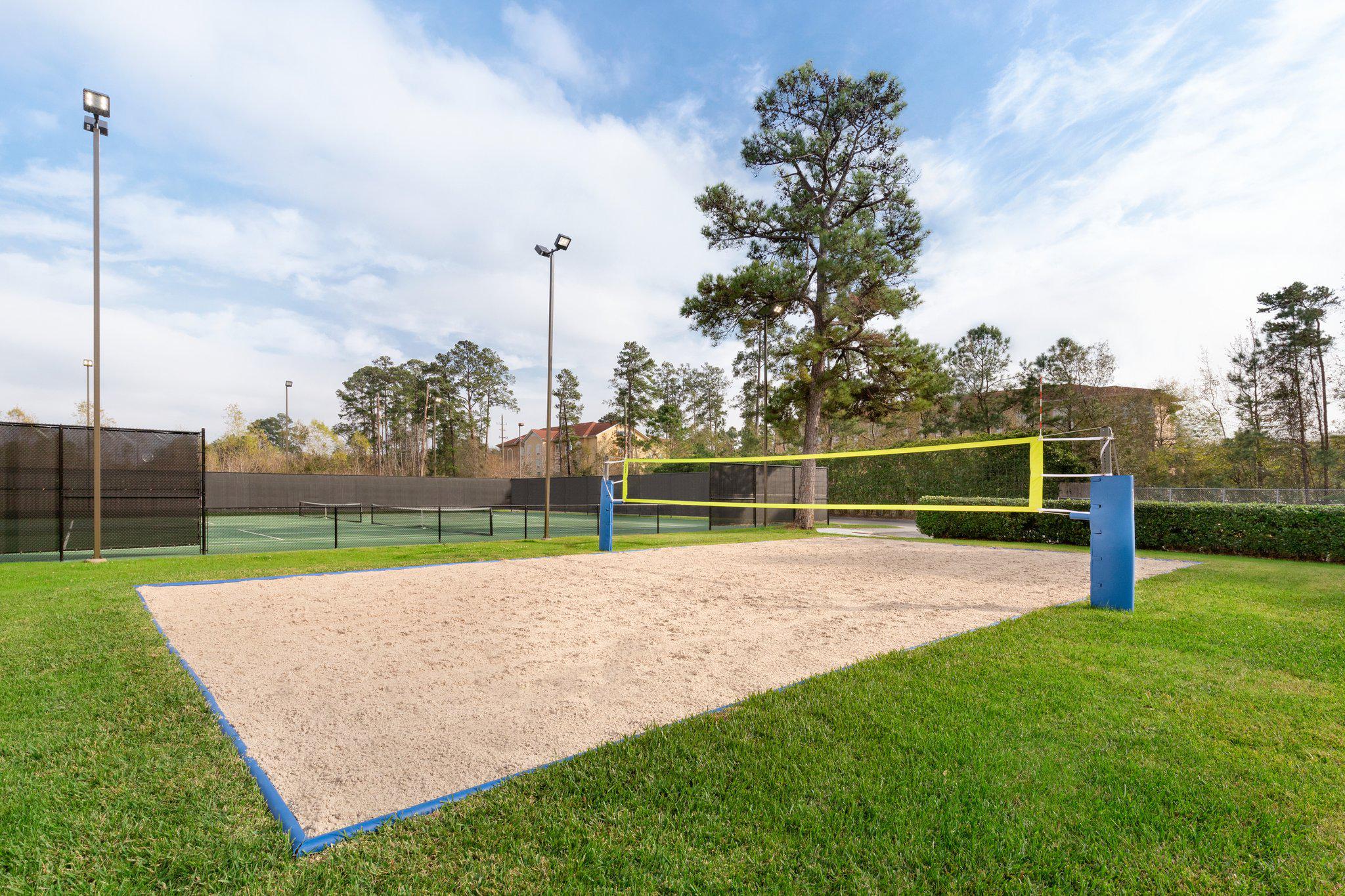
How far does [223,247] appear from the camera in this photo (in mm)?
15797

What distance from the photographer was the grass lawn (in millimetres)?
1675

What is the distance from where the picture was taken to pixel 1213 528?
10359 mm

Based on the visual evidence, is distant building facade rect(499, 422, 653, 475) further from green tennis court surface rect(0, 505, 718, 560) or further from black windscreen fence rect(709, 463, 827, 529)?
black windscreen fence rect(709, 463, 827, 529)

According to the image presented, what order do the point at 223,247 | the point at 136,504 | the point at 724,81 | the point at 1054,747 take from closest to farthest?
the point at 1054,747 < the point at 136,504 < the point at 724,81 < the point at 223,247

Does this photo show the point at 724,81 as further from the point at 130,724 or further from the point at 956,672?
the point at 130,724

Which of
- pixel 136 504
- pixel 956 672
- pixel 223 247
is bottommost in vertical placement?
pixel 956 672

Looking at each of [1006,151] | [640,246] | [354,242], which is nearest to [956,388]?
[1006,151]

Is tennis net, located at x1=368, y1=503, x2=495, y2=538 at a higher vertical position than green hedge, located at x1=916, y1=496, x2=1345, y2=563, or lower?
lower

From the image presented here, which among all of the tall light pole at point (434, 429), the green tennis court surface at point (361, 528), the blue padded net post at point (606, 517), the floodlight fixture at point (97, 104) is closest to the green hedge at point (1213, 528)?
the green tennis court surface at point (361, 528)

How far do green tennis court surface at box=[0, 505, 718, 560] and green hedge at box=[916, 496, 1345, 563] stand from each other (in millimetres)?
8161

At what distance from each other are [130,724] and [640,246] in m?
13.3

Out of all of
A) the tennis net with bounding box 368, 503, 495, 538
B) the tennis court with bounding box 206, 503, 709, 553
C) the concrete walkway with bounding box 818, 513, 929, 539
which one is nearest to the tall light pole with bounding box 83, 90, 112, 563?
the tennis court with bounding box 206, 503, 709, 553

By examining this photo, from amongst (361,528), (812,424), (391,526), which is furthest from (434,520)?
(812,424)

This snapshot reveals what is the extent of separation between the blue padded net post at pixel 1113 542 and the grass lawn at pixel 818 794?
4.93 ft
